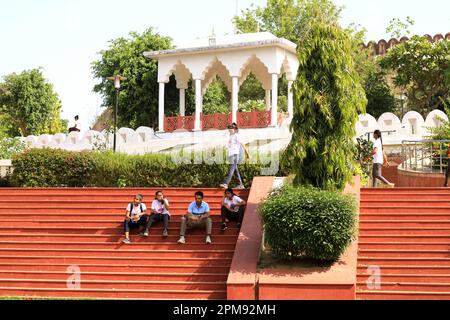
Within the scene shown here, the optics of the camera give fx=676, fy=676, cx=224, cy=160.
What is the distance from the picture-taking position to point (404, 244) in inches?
456

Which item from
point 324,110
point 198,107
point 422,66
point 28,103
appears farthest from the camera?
point 28,103

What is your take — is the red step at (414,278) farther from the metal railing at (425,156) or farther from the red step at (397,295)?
the metal railing at (425,156)

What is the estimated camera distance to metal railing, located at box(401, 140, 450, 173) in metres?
17.5

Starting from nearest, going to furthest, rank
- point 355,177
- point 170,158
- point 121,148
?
point 355,177, point 170,158, point 121,148

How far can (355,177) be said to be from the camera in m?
14.0

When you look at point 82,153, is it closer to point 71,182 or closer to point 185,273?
point 71,182

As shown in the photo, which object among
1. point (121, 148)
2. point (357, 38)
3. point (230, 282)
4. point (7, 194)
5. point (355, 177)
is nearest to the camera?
point (230, 282)

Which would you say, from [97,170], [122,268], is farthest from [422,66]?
[122,268]

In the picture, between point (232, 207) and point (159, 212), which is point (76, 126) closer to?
point (159, 212)

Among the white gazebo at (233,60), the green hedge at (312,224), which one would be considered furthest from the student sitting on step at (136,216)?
the white gazebo at (233,60)

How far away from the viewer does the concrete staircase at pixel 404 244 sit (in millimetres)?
10375

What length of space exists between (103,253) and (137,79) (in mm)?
20434

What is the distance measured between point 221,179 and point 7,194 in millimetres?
5034

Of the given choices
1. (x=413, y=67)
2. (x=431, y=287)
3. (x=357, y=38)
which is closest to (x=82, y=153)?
(x=431, y=287)
